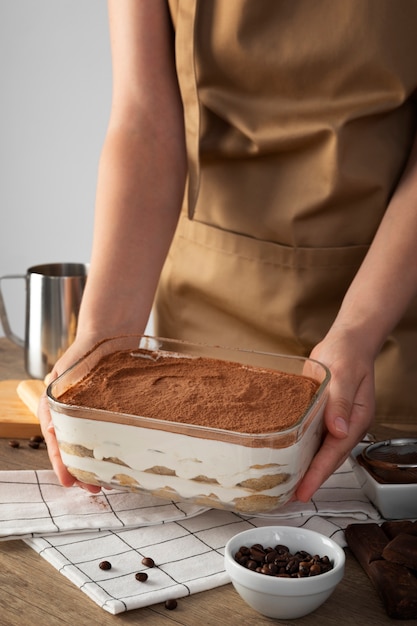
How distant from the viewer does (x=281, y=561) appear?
0.90m

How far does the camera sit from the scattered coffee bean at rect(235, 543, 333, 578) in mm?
881

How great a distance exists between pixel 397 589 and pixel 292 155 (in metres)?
0.79

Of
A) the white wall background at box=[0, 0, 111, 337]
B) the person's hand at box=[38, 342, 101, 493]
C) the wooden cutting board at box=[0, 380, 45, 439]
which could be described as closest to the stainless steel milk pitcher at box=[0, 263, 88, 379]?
the wooden cutting board at box=[0, 380, 45, 439]

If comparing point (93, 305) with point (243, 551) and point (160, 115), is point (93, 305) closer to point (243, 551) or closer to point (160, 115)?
point (160, 115)

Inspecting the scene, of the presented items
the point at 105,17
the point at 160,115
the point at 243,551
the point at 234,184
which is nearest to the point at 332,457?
the point at 243,551

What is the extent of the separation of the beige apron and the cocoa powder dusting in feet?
1.11

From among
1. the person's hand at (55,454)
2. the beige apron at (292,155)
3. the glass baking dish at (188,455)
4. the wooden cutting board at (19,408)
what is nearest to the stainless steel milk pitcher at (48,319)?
the wooden cutting board at (19,408)

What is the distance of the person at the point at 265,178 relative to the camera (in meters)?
1.34

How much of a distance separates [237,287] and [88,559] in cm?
65

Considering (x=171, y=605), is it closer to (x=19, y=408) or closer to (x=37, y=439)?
(x=37, y=439)

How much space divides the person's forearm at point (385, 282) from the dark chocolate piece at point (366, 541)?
0.29 metres

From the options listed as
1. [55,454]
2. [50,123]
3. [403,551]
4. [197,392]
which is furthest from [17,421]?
[50,123]

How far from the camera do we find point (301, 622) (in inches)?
34.5

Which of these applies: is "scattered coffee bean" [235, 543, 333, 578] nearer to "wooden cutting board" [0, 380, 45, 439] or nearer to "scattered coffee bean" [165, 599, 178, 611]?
"scattered coffee bean" [165, 599, 178, 611]
